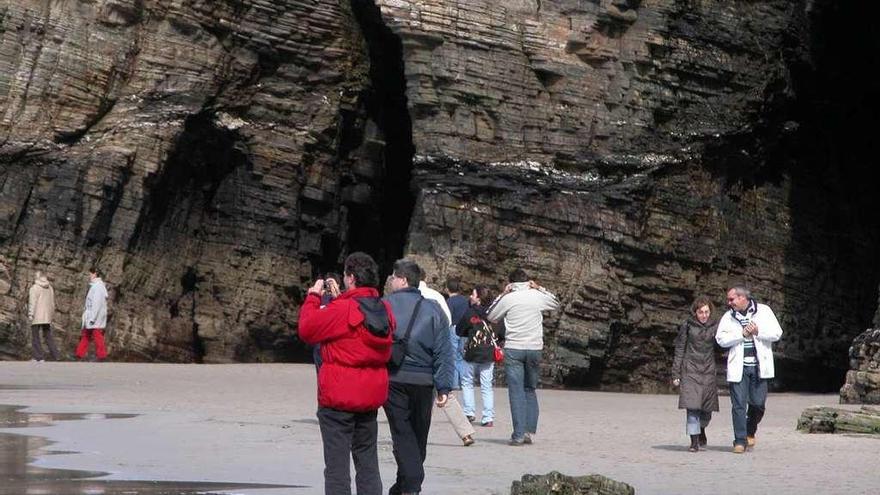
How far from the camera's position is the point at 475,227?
32.6m

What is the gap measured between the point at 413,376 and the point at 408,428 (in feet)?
1.34

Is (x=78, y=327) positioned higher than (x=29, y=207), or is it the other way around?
(x=29, y=207)

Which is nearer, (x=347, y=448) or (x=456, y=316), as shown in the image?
(x=347, y=448)

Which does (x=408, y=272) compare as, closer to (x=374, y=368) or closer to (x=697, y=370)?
(x=374, y=368)

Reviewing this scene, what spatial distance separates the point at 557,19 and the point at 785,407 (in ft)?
33.7

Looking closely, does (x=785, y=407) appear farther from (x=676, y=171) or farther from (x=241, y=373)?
(x=241, y=373)

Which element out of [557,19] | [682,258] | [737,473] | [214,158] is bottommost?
[737,473]

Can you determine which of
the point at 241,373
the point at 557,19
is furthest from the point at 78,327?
the point at 557,19

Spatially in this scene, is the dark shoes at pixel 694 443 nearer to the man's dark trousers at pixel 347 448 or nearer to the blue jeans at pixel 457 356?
the blue jeans at pixel 457 356

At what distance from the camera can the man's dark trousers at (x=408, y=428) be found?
11945 millimetres

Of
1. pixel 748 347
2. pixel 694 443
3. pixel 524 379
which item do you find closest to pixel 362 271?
pixel 524 379

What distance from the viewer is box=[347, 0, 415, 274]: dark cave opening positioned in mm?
37062

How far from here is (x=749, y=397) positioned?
687 inches

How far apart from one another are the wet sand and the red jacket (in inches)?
69.9
